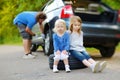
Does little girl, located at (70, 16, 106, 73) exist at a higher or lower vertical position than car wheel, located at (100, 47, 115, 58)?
higher

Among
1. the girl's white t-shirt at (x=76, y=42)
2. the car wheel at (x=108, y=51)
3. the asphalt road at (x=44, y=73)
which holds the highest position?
the girl's white t-shirt at (x=76, y=42)

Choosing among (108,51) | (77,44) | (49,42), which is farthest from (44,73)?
(108,51)

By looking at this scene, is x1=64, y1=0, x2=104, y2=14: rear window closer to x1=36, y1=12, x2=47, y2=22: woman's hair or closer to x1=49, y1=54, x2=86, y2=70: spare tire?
x1=36, y1=12, x2=47, y2=22: woman's hair

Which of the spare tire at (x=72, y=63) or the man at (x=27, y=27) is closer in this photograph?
the spare tire at (x=72, y=63)

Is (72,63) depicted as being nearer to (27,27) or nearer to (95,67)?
(95,67)

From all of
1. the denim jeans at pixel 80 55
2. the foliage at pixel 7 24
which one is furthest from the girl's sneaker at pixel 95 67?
the foliage at pixel 7 24

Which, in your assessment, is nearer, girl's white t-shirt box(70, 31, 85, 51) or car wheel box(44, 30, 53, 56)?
girl's white t-shirt box(70, 31, 85, 51)

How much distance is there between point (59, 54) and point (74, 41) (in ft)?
1.66

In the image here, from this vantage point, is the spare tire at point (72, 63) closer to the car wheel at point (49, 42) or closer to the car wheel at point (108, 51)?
the car wheel at point (49, 42)

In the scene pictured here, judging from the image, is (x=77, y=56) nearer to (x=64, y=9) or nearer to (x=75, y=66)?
(x=75, y=66)

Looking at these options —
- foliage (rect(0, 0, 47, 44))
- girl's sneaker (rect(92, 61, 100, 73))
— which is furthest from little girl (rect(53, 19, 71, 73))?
foliage (rect(0, 0, 47, 44))

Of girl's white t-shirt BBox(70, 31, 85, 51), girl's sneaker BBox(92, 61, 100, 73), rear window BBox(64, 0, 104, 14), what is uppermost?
rear window BBox(64, 0, 104, 14)

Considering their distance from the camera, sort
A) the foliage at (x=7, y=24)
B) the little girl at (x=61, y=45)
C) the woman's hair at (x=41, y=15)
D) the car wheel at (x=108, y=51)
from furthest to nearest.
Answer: the foliage at (x=7, y=24), the car wheel at (x=108, y=51), the woman's hair at (x=41, y=15), the little girl at (x=61, y=45)

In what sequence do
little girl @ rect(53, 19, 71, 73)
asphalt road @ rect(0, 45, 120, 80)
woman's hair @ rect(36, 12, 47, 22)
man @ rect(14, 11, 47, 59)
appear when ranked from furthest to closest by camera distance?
man @ rect(14, 11, 47, 59), woman's hair @ rect(36, 12, 47, 22), little girl @ rect(53, 19, 71, 73), asphalt road @ rect(0, 45, 120, 80)
